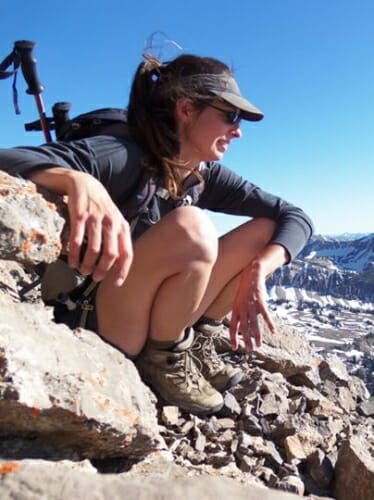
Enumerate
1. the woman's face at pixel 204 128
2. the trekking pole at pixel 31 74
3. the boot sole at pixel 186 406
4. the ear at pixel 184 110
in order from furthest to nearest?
the trekking pole at pixel 31 74 < the boot sole at pixel 186 406 < the woman's face at pixel 204 128 < the ear at pixel 184 110

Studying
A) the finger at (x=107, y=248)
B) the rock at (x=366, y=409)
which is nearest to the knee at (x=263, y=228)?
the finger at (x=107, y=248)

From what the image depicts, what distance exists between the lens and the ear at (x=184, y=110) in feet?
14.9

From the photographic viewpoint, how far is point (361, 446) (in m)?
4.83

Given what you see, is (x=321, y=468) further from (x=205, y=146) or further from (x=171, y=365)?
(x=205, y=146)

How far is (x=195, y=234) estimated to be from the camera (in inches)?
168

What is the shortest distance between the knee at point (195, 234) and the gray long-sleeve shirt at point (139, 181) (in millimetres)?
429

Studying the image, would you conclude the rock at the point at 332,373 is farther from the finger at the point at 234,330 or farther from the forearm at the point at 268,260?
the finger at the point at 234,330

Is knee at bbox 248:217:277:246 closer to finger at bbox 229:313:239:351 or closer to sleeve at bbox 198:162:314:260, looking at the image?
sleeve at bbox 198:162:314:260

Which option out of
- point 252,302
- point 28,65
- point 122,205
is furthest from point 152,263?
point 28,65

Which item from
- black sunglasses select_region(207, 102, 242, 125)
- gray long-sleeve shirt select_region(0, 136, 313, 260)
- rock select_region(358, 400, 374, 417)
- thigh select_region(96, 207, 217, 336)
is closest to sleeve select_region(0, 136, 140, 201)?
gray long-sleeve shirt select_region(0, 136, 313, 260)

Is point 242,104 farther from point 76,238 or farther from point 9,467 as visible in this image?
point 9,467

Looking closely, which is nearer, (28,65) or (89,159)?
(89,159)

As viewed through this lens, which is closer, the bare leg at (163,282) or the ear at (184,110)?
the bare leg at (163,282)

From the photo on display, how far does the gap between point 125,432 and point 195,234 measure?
5.89 ft
